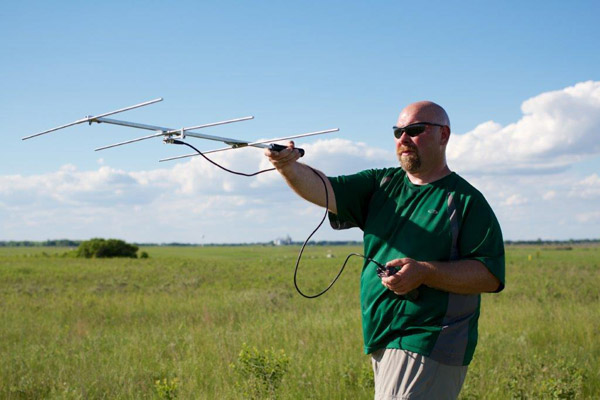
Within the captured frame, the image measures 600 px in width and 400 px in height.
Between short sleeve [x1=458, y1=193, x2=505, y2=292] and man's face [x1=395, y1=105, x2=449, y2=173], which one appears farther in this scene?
man's face [x1=395, y1=105, x2=449, y2=173]

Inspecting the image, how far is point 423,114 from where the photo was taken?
3.27 meters

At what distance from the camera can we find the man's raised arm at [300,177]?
10.6ft

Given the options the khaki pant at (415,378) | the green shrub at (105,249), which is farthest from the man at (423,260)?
the green shrub at (105,249)

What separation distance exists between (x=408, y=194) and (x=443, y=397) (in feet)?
3.83

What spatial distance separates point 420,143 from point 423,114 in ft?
0.56

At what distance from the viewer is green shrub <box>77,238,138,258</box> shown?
5475cm

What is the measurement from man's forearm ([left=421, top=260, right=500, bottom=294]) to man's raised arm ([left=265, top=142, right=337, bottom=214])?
778 millimetres

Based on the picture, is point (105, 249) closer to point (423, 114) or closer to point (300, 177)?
point (300, 177)

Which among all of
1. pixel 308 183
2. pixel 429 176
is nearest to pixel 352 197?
pixel 308 183

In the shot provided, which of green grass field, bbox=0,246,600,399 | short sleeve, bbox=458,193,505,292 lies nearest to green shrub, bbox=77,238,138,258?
green grass field, bbox=0,246,600,399

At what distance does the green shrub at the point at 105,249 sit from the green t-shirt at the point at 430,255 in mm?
55289

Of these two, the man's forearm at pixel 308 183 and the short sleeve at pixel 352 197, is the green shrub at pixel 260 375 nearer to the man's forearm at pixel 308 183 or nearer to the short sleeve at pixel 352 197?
the short sleeve at pixel 352 197

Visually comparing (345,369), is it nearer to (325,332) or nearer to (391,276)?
(325,332)

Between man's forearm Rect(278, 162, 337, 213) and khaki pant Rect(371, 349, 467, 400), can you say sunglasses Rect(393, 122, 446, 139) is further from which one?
khaki pant Rect(371, 349, 467, 400)
